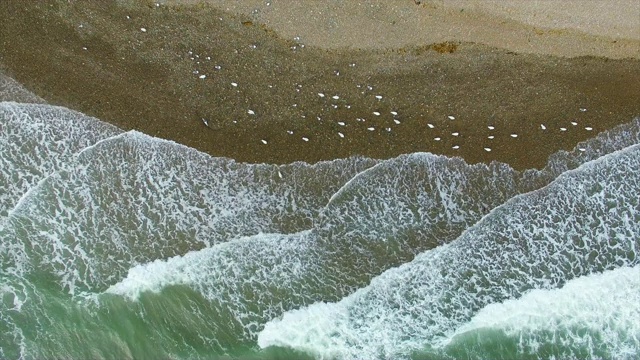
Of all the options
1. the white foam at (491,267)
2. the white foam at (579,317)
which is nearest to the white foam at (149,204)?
the white foam at (491,267)

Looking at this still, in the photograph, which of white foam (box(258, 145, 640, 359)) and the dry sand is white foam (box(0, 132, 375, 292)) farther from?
the dry sand

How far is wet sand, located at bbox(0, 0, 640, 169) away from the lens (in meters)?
5.82

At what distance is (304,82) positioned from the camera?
587cm

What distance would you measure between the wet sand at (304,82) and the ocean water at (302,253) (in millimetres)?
236

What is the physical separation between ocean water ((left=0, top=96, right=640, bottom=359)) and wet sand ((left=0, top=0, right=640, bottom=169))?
24cm

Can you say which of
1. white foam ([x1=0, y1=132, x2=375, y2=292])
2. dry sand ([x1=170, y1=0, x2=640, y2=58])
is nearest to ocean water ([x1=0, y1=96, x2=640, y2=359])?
white foam ([x1=0, y1=132, x2=375, y2=292])

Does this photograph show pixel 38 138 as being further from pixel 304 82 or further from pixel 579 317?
pixel 579 317

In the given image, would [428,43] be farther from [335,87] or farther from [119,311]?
[119,311]

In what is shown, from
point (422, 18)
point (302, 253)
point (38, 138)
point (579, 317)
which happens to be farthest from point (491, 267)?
point (38, 138)

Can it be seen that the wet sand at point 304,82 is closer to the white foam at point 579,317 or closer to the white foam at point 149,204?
the white foam at point 149,204

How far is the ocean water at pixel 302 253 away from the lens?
5609 mm

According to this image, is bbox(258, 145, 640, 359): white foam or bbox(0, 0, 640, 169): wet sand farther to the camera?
bbox(0, 0, 640, 169): wet sand

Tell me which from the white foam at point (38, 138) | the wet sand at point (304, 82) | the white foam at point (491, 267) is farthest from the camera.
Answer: the wet sand at point (304, 82)

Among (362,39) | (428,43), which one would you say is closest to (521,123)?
(428,43)
